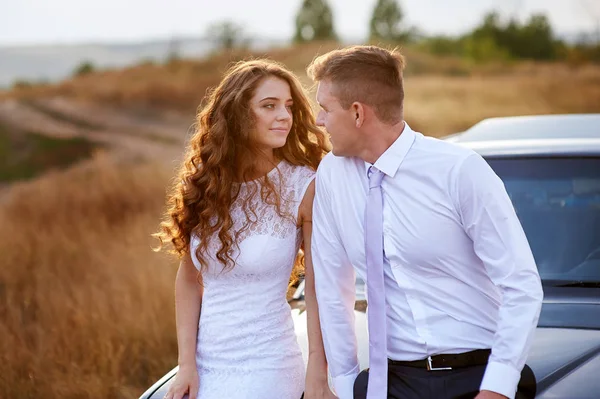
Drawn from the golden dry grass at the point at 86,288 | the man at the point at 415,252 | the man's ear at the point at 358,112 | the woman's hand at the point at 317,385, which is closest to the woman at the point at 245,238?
the woman's hand at the point at 317,385

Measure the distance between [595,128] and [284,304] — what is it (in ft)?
5.33

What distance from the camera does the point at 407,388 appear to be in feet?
8.45

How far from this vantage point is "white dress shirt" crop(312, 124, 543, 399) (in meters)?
2.43

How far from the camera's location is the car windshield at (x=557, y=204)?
139 inches

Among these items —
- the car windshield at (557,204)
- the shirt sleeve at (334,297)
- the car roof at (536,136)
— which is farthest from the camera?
the car roof at (536,136)

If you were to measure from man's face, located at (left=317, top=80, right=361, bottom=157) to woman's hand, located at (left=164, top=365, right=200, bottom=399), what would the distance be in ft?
2.99

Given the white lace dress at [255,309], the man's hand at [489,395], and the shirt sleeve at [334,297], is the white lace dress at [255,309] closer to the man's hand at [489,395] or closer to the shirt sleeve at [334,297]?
the shirt sleeve at [334,297]

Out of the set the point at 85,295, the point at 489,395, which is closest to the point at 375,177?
the point at 489,395

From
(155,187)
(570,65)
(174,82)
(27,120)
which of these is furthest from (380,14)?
(155,187)

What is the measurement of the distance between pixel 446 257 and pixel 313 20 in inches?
2159

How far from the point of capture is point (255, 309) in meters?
3.18

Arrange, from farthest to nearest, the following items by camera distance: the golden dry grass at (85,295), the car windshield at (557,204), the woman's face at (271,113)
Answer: the golden dry grass at (85,295)
the car windshield at (557,204)
the woman's face at (271,113)

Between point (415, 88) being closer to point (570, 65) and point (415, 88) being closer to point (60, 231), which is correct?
point (570, 65)

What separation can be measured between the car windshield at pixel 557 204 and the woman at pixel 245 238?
0.88 meters
